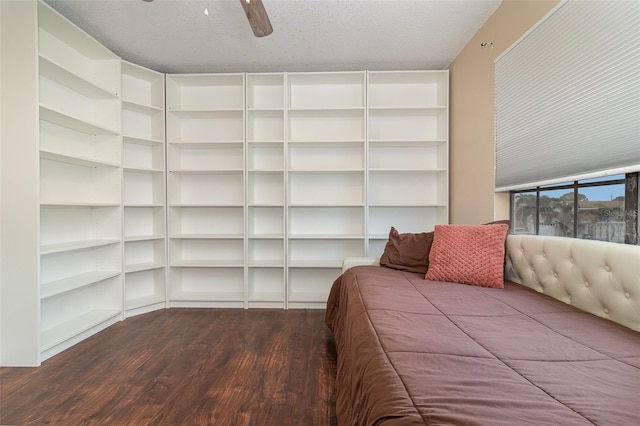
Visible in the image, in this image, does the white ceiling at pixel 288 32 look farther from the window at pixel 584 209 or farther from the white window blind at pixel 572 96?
the window at pixel 584 209

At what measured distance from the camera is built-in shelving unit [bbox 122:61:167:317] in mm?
2820

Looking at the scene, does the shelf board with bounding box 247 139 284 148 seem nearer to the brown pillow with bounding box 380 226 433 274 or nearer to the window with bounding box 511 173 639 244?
the brown pillow with bounding box 380 226 433 274

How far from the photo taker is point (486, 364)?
818 mm

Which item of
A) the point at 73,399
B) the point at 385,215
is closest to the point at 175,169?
the point at 73,399

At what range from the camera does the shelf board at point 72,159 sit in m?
1.99

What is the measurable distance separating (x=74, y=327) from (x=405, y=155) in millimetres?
3271

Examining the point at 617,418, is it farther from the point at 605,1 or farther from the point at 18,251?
the point at 18,251

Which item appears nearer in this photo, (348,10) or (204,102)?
(348,10)

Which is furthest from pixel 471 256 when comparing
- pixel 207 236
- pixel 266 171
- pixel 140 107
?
pixel 140 107

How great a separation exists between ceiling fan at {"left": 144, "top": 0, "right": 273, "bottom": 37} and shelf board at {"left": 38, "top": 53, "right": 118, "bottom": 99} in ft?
4.74

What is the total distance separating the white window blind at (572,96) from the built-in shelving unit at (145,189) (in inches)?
119

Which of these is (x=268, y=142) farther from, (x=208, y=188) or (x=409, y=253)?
(x=409, y=253)

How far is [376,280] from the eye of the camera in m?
1.81

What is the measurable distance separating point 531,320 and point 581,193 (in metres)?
0.90
